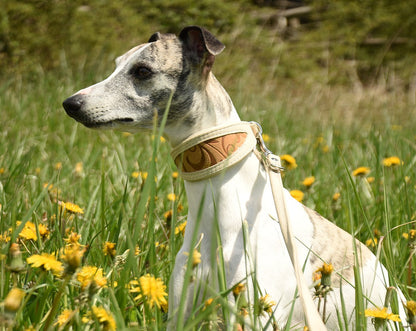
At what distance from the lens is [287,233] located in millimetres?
1318

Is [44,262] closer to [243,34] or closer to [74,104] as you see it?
[74,104]

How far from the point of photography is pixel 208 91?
1589 mm

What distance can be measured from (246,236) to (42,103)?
3.47 meters

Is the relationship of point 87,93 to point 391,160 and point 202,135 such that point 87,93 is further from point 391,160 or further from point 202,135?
point 391,160

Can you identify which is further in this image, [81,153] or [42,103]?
[42,103]

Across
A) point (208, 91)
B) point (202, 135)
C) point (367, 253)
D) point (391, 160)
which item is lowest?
point (367, 253)

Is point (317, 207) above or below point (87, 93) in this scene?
below

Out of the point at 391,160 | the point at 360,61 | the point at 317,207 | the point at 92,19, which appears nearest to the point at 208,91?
the point at 317,207

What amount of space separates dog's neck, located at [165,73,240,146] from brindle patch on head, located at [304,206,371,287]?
427 millimetres

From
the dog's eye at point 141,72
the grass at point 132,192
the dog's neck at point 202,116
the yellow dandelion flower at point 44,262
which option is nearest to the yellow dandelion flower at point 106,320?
the grass at point 132,192

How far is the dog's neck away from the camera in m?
1.55

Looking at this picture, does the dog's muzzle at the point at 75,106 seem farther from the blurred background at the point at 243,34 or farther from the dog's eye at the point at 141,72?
the blurred background at the point at 243,34

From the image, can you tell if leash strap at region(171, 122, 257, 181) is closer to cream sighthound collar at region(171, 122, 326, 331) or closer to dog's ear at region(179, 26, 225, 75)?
cream sighthound collar at region(171, 122, 326, 331)

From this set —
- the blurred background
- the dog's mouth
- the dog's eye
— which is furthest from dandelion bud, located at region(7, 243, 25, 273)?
the blurred background
